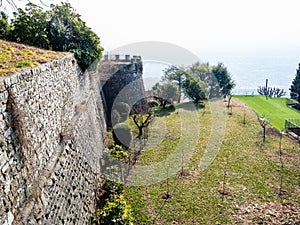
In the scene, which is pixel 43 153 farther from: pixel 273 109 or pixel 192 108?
pixel 273 109

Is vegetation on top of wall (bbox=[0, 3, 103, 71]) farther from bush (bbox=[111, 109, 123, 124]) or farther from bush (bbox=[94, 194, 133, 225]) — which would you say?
bush (bbox=[94, 194, 133, 225])

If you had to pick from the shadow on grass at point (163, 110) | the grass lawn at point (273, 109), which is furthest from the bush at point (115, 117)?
the grass lawn at point (273, 109)

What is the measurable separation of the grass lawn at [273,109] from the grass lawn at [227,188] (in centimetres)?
564

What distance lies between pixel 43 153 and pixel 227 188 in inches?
285

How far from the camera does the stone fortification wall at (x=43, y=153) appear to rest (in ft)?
12.3

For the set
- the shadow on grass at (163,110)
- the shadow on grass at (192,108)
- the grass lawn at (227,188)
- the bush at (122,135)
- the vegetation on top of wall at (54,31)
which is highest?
the vegetation on top of wall at (54,31)

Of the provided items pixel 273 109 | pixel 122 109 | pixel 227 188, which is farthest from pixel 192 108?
pixel 227 188

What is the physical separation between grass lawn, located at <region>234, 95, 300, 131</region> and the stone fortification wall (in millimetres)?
15494

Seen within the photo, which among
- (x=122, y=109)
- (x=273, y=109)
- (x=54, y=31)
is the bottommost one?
(x=273, y=109)

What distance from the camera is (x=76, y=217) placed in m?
6.03

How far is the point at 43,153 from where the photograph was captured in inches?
208

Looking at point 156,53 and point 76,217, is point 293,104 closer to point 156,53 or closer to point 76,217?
point 156,53

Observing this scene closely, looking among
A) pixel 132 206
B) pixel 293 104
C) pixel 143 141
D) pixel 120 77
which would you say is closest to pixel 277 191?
pixel 132 206

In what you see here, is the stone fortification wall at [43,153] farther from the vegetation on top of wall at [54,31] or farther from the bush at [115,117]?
the bush at [115,117]
